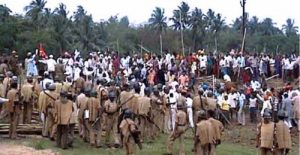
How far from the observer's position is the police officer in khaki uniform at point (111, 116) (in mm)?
18062

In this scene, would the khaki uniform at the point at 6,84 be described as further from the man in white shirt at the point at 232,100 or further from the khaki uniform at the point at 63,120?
the man in white shirt at the point at 232,100

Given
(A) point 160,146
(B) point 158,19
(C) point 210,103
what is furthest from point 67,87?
(B) point 158,19

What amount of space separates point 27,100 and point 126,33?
51762 mm

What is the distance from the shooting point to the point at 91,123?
18188 mm

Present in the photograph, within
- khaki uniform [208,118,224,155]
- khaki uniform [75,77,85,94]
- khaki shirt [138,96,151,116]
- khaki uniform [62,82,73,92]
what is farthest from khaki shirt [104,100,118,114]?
khaki uniform [208,118,224,155]

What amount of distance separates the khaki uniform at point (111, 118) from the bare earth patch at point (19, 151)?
7.07 feet

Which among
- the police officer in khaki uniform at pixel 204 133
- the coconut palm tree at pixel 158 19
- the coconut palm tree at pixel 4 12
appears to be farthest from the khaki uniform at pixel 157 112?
the coconut palm tree at pixel 158 19

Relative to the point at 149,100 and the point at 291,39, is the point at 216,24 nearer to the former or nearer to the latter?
the point at 291,39

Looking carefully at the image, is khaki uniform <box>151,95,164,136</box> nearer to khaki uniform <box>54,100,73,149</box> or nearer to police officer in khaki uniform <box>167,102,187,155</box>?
police officer in khaki uniform <box>167,102,187,155</box>

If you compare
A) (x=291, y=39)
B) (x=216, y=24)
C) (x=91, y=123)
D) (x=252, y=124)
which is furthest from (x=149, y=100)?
(x=216, y=24)

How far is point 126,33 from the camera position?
7062 centimetres

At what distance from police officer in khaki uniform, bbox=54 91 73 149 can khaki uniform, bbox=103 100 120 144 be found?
1.19m

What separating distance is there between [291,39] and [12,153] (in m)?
52.0

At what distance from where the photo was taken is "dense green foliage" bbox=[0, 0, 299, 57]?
152ft
